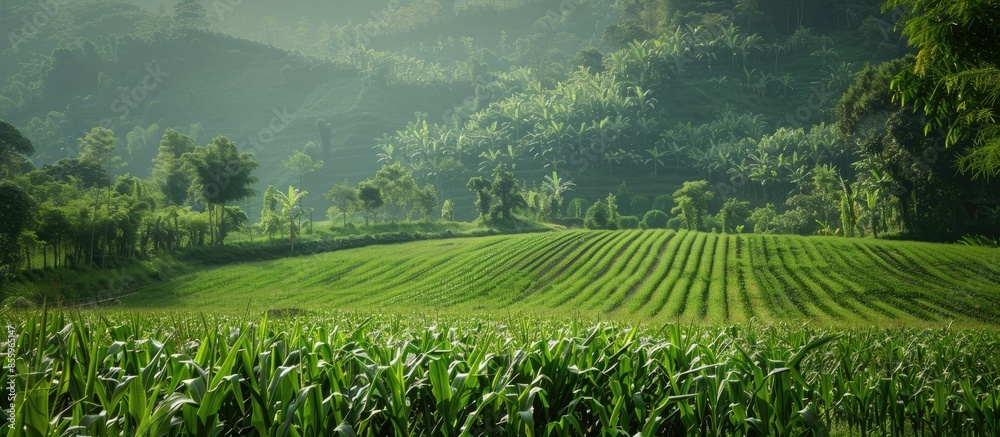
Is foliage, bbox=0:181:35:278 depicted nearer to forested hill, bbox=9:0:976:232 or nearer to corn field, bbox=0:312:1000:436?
corn field, bbox=0:312:1000:436

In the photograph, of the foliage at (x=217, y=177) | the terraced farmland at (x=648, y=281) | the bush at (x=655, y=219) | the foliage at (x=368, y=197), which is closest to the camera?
the terraced farmland at (x=648, y=281)

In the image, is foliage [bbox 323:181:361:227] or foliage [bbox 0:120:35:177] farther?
foliage [bbox 323:181:361:227]

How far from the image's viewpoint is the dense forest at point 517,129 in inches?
1208

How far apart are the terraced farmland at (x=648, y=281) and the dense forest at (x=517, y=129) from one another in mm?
5661

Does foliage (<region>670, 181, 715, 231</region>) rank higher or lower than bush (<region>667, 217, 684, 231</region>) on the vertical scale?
higher

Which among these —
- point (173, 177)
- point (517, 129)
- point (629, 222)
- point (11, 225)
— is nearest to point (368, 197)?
point (173, 177)

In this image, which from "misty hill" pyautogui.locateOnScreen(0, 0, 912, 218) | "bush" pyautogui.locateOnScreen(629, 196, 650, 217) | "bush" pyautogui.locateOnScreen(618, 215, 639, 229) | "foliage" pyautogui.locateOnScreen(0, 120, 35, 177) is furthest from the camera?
"misty hill" pyautogui.locateOnScreen(0, 0, 912, 218)

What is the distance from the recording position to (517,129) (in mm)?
93562

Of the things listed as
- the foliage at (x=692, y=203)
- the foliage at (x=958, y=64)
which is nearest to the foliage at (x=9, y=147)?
the foliage at (x=692, y=203)

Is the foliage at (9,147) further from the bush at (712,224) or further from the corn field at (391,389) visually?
the bush at (712,224)

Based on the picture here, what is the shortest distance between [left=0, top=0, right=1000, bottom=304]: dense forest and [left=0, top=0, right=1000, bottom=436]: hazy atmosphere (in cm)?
29

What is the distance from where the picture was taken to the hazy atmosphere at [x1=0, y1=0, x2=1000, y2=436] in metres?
3.67

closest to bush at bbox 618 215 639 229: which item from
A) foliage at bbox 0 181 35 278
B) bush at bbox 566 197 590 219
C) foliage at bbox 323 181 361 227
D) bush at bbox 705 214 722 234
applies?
bush at bbox 566 197 590 219

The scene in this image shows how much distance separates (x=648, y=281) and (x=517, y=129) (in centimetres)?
6519
